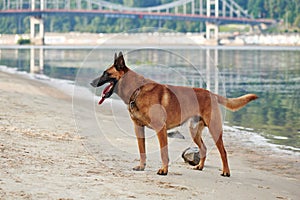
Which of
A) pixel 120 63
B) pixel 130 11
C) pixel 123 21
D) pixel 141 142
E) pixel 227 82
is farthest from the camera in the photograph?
pixel 123 21

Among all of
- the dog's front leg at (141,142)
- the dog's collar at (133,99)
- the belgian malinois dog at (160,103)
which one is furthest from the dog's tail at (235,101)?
the dog's collar at (133,99)

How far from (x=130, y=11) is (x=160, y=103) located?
99.0 meters

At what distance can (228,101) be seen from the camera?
7.75m

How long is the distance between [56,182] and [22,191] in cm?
51

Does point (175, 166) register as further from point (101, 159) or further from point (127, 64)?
point (127, 64)

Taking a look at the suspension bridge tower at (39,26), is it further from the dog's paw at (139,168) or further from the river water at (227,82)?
the dog's paw at (139,168)

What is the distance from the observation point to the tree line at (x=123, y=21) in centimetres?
12200

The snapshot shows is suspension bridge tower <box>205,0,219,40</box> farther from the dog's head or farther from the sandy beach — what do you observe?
the dog's head

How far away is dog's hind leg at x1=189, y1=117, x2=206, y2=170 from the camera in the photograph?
7.57m

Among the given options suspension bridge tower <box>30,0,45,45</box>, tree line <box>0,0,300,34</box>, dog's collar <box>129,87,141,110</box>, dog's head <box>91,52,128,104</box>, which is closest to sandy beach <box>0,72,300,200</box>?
dog's collar <box>129,87,141,110</box>

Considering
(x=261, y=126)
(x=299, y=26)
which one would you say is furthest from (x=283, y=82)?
(x=299, y=26)

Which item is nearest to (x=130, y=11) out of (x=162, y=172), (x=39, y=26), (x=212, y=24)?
(x=212, y=24)

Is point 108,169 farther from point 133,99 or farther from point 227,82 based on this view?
point 227,82

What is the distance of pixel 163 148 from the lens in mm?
7312
